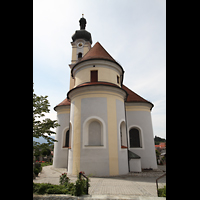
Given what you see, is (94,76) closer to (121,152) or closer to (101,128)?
(101,128)

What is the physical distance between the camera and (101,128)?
12.2 metres

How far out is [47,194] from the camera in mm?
5820

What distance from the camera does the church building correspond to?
1135 cm

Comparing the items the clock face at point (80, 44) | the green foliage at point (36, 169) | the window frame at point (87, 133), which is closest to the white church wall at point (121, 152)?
the window frame at point (87, 133)

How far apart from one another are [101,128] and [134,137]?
6.29m

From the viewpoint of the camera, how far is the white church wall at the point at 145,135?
52.0 feet

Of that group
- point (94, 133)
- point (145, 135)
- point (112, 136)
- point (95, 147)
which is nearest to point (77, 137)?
point (94, 133)

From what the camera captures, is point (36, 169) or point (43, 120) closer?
point (43, 120)

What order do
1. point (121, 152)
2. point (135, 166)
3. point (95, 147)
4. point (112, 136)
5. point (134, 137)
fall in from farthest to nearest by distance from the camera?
point (134, 137) → point (135, 166) → point (121, 152) → point (112, 136) → point (95, 147)

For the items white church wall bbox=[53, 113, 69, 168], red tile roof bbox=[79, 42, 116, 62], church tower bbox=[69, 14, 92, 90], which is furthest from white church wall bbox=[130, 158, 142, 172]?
church tower bbox=[69, 14, 92, 90]

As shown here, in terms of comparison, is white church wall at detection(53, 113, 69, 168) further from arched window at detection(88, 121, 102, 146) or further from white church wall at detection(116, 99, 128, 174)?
white church wall at detection(116, 99, 128, 174)
